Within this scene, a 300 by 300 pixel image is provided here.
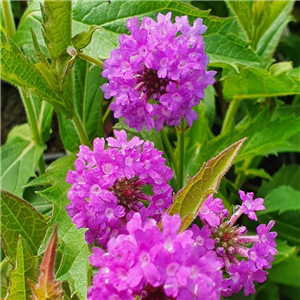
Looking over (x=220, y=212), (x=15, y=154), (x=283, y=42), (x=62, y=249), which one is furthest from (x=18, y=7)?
(x=220, y=212)

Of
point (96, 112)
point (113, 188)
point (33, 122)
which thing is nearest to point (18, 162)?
point (33, 122)

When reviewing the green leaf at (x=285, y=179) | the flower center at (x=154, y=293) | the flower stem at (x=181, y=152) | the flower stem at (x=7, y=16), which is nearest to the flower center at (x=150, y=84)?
the flower stem at (x=181, y=152)

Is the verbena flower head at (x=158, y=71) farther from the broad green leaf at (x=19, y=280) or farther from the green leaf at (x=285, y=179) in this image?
the green leaf at (x=285, y=179)

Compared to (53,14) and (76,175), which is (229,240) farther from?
(53,14)

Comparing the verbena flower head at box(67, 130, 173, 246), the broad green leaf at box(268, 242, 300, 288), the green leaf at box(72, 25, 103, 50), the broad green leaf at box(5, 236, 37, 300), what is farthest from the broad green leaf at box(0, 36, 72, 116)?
the broad green leaf at box(268, 242, 300, 288)

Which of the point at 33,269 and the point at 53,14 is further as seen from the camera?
the point at 53,14

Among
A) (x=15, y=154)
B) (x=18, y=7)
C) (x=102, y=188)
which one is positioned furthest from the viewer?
(x=18, y=7)

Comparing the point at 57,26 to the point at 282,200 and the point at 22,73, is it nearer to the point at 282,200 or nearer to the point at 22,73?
the point at 22,73

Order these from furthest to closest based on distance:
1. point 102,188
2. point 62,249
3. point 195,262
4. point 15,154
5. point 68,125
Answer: point 15,154 < point 68,125 < point 62,249 < point 102,188 < point 195,262
